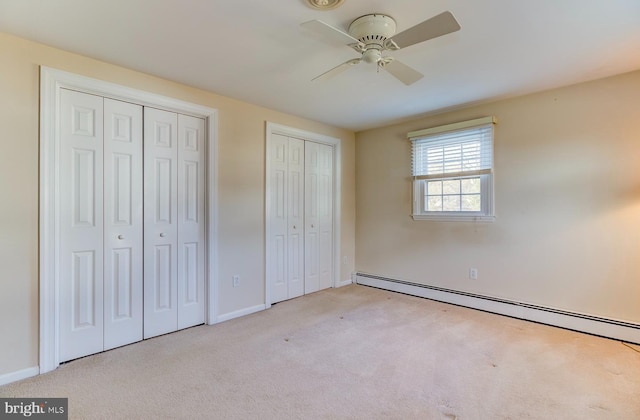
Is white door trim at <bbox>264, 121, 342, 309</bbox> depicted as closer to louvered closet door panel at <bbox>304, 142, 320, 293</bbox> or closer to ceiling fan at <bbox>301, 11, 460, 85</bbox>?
louvered closet door panel at <bbox>304, 142, 320, 293</bbox>

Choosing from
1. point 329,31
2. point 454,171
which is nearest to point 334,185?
point 454,171

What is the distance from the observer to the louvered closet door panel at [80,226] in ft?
7.52

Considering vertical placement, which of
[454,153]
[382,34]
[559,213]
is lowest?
[559,213]

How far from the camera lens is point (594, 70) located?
2.57 m

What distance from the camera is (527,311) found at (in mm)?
3148

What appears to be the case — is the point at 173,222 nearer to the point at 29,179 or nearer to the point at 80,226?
the point at 80,226

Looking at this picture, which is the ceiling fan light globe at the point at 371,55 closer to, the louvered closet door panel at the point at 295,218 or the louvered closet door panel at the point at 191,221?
the louvered closet door panel at the point at 191,221

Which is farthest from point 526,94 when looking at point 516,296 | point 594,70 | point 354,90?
point 516,296

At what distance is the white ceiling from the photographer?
5.80ft

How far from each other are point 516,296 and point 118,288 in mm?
3869

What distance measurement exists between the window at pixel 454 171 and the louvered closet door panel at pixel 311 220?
1.32m

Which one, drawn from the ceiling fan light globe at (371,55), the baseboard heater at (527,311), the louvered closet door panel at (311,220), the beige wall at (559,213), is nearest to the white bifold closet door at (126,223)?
the louvered closet door panel at (311,220)

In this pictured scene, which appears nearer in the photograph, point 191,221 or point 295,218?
point 191,221

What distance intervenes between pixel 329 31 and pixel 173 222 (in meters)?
2.18
